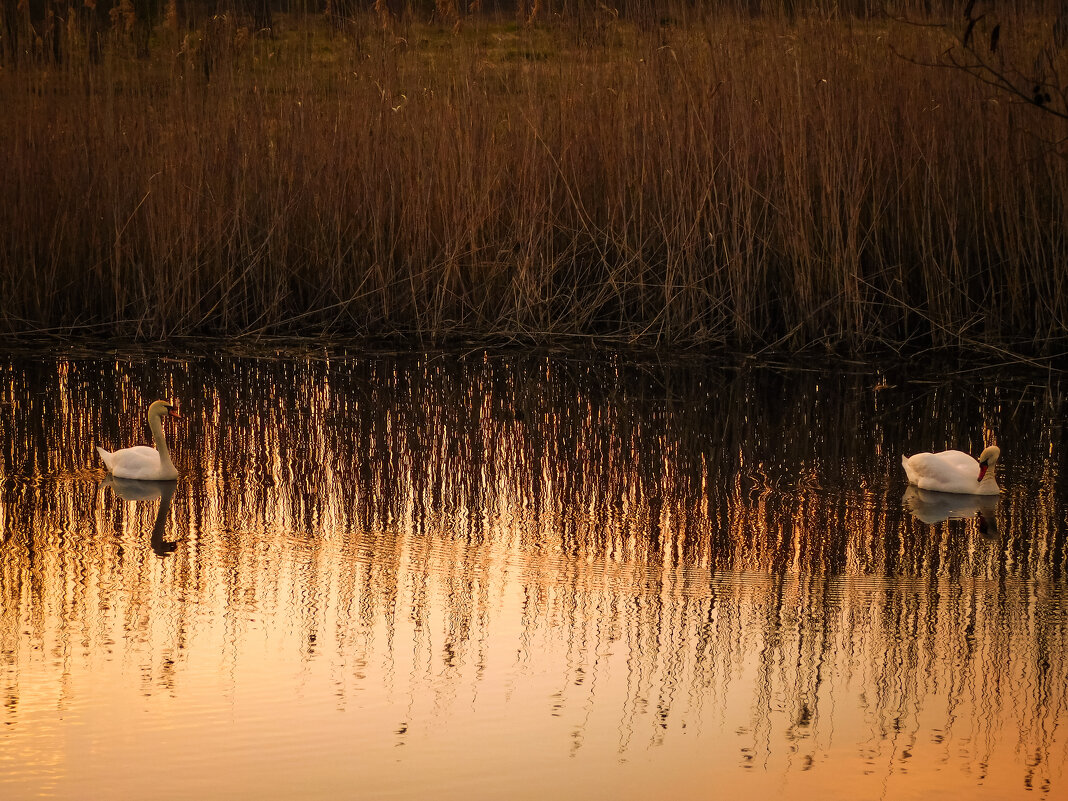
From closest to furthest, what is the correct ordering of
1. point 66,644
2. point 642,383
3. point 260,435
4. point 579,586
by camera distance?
1. point 66,644
2. point 579,586
3. point 260,435
4. point 642,383

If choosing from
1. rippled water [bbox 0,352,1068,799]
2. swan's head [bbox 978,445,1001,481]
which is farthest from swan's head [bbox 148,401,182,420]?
swan's head [bbox 978,445,1001,481]

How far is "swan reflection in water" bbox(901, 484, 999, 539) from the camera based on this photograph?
4.73 meters

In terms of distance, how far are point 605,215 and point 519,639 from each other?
197 inches

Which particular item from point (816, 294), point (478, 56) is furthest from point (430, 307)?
point (816, 294)

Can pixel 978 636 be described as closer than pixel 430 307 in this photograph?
Yes

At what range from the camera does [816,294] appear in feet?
25.8

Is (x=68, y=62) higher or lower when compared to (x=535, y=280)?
higher

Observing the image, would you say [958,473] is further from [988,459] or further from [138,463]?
[138,463]

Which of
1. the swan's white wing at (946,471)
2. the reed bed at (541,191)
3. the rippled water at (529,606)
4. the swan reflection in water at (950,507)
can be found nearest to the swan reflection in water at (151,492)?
the rippled water at (529,606)

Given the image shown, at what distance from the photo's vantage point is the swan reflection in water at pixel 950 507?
4.73 meters

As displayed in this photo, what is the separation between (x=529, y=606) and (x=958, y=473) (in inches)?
76.8

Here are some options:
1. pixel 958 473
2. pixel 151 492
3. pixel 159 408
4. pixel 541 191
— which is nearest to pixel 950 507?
pixel 958 473

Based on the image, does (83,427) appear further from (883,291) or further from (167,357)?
(883,291)

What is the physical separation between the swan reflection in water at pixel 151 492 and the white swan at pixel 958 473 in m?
2.55
